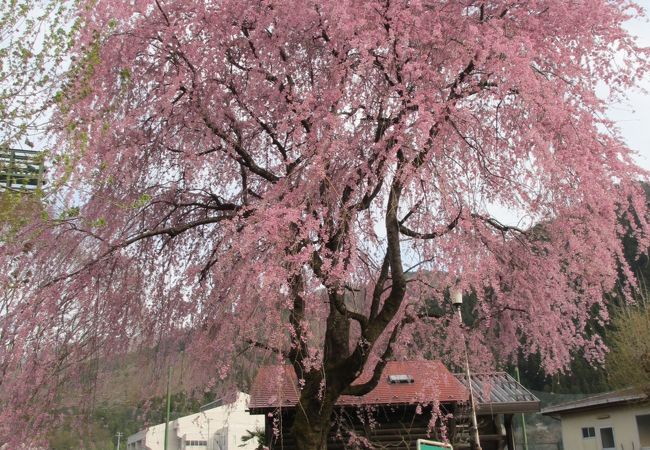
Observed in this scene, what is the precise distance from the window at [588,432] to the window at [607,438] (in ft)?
1.74

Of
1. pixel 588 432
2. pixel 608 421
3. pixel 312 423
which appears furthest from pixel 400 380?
pixel 588 432

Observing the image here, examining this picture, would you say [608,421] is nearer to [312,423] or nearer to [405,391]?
[405,391]

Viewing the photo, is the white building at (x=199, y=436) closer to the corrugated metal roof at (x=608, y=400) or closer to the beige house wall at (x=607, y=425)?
the beige house wall at (x=607, y=425)

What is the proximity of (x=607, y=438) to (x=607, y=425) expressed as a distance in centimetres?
42

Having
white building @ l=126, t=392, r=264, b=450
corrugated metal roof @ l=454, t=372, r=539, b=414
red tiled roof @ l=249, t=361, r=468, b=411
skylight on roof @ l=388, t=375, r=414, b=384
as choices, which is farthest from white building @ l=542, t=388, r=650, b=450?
white building @ l=126, t=392, r=264, b=450

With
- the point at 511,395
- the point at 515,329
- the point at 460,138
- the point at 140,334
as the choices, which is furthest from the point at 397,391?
the point at 460,138

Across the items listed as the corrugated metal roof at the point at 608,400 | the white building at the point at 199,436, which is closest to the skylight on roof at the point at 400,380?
the corrugated metal roof at the point at 608,400

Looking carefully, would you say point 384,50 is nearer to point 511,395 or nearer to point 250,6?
point 250,6

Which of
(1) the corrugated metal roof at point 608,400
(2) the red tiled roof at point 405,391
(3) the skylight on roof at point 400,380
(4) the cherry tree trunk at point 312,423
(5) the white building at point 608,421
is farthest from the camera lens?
(5) the white building at point 608,421

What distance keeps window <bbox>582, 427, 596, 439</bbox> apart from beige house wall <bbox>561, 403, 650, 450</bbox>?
8 centimetres

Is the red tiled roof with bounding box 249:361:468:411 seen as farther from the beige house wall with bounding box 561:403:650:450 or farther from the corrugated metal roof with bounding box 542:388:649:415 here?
the beige house wall with bounding box 561:403:650:450

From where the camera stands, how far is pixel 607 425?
18891 mm

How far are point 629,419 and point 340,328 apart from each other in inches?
564

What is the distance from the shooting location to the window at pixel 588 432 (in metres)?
19.7
